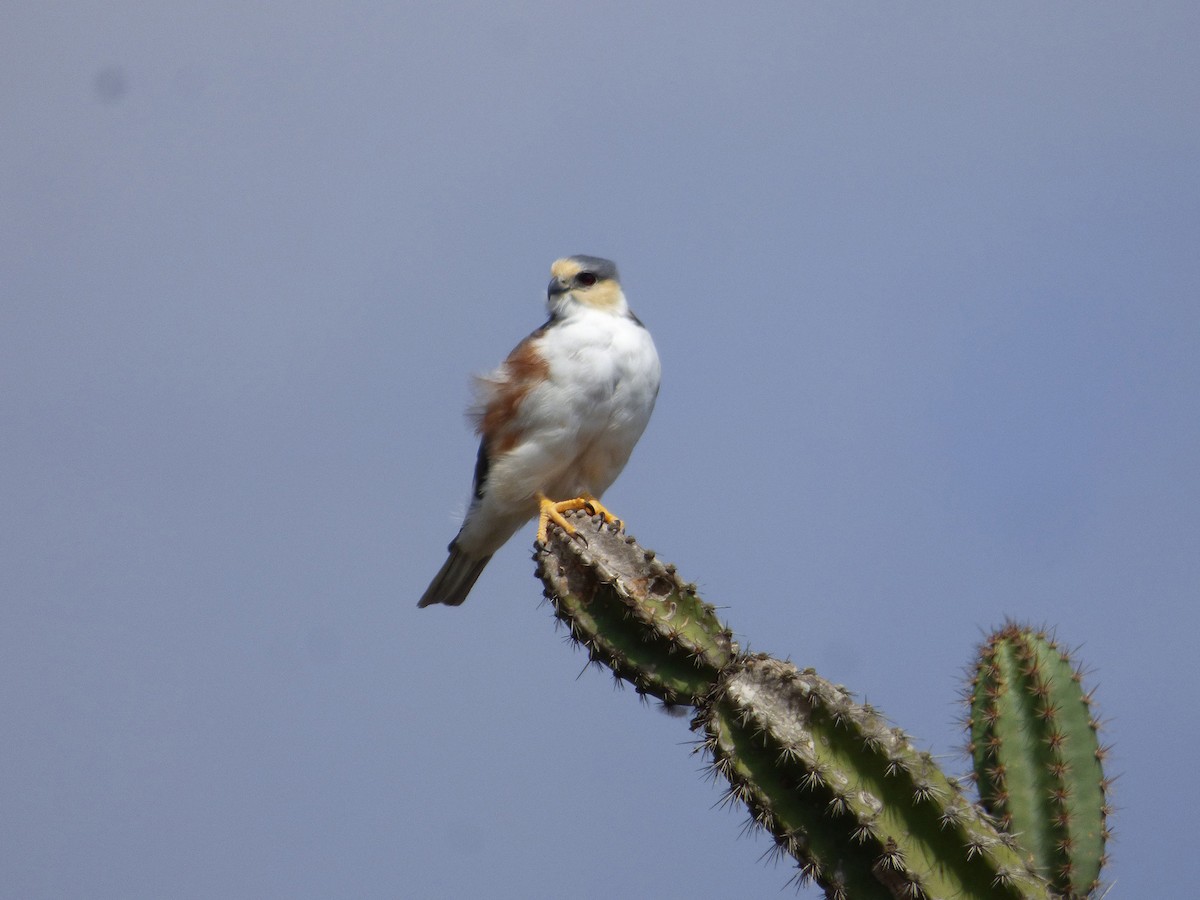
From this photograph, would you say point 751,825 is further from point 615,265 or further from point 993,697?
point 615,265

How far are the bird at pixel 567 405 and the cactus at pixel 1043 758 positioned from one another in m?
2.39

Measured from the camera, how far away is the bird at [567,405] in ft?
20.7

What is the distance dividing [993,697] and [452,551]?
12.8 ft

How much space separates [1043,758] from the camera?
395 cm

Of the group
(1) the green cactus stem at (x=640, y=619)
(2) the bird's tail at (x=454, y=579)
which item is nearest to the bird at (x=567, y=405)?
(2) the bird's tail at (x=454, y=579)

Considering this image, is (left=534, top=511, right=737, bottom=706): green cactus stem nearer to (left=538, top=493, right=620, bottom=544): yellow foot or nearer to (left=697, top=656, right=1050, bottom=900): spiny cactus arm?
(left=697, top=656, right=1050, bottom=900): spiny cactus arm

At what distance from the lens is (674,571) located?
4109 millimetres

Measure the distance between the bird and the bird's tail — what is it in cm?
48


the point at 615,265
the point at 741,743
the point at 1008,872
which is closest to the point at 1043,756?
the point at 1008,872

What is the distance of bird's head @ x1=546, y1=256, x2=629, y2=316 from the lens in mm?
6824

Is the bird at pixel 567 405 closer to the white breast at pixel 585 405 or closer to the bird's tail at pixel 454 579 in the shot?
the white breast at pixel 585 405

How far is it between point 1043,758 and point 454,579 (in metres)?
4.09

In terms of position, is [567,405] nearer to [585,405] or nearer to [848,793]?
[585,405]

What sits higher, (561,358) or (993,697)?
(561,358)
